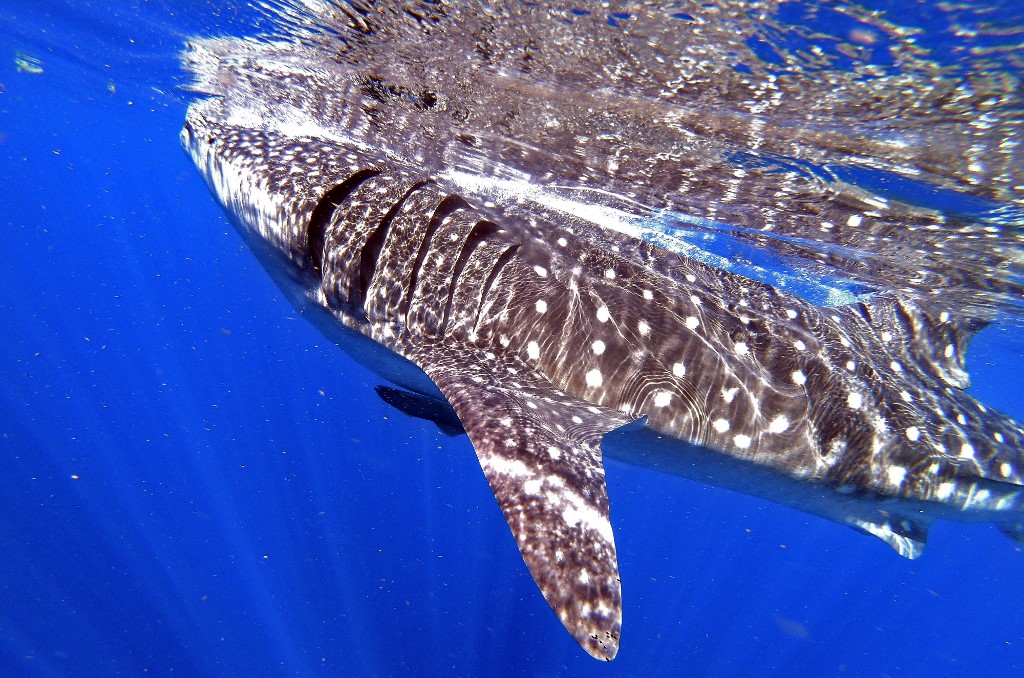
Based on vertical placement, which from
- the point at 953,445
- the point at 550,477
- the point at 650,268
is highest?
the point at 650,268

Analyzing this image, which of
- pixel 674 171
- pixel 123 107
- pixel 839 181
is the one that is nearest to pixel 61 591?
pixel 674 171

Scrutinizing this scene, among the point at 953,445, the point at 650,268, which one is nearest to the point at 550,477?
the point at 650,268

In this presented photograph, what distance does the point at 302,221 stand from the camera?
4.56 metres

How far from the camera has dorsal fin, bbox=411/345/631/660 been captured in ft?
8.64

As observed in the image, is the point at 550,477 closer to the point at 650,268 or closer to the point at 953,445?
the point at 650,268

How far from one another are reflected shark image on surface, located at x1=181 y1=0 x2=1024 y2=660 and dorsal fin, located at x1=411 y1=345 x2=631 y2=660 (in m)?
0.02

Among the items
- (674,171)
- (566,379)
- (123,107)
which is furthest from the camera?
(123,107)

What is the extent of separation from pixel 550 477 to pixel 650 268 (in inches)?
126

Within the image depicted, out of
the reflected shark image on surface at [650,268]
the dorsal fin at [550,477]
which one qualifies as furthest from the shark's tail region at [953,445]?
the dorsal fin at [550,477]

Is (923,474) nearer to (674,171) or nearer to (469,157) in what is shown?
(674,171)

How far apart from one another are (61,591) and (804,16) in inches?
624

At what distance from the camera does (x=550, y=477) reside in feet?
10.1

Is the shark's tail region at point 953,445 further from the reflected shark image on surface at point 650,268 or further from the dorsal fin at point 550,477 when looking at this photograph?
the dorsal fin at point 550,477

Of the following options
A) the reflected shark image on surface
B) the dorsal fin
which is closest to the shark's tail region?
the reflected shark image on surface
